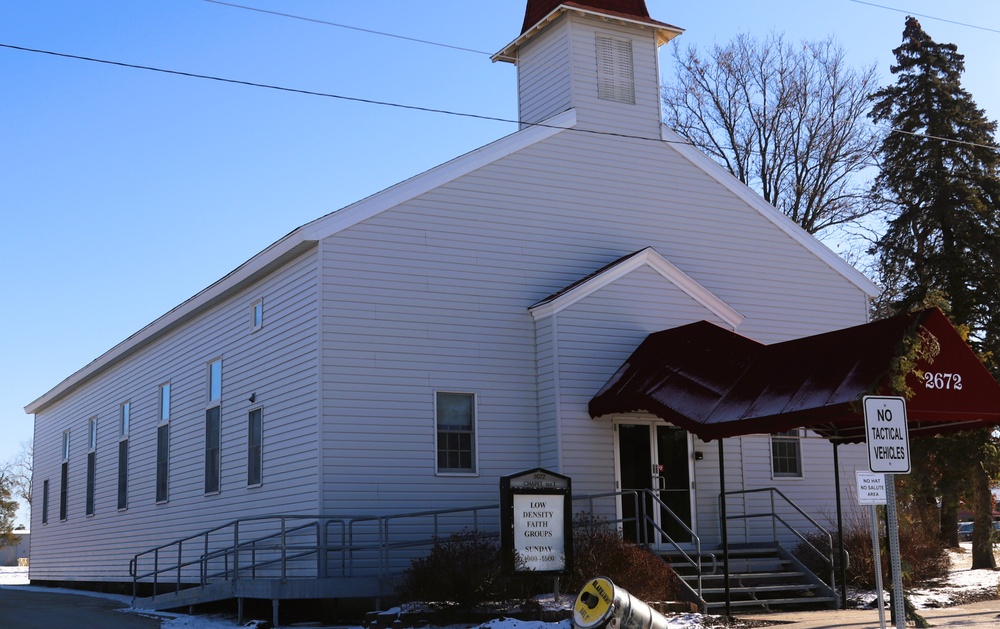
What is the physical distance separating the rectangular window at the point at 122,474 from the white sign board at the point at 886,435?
74.1 ft

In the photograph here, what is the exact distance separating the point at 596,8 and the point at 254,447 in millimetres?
11061

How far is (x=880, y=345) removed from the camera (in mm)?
15641

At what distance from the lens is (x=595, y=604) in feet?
41.8

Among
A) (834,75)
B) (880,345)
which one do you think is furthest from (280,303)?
(834,75)

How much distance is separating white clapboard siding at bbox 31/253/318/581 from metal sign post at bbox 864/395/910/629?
1003cm

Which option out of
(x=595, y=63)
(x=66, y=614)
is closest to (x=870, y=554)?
(x=595, y=63)

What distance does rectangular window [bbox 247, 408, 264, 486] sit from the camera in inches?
842

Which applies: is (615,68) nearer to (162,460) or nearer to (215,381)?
(215,381)

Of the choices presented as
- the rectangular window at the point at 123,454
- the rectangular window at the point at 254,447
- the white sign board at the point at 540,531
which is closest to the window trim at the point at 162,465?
the rectangular window at the point at 123,454

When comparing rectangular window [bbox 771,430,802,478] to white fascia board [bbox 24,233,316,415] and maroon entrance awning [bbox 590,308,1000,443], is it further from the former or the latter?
white fascia board [bbox 24,233,316,415]

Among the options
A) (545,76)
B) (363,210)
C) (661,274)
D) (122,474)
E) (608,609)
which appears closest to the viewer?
(608,609)

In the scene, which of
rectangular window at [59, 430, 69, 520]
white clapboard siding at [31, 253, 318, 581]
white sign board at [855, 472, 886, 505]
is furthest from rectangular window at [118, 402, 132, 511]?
white sign board at [855, 472, 886, 505]

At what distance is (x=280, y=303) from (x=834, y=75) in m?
26.5

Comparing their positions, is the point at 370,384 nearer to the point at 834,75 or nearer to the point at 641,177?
the point at 641,177
